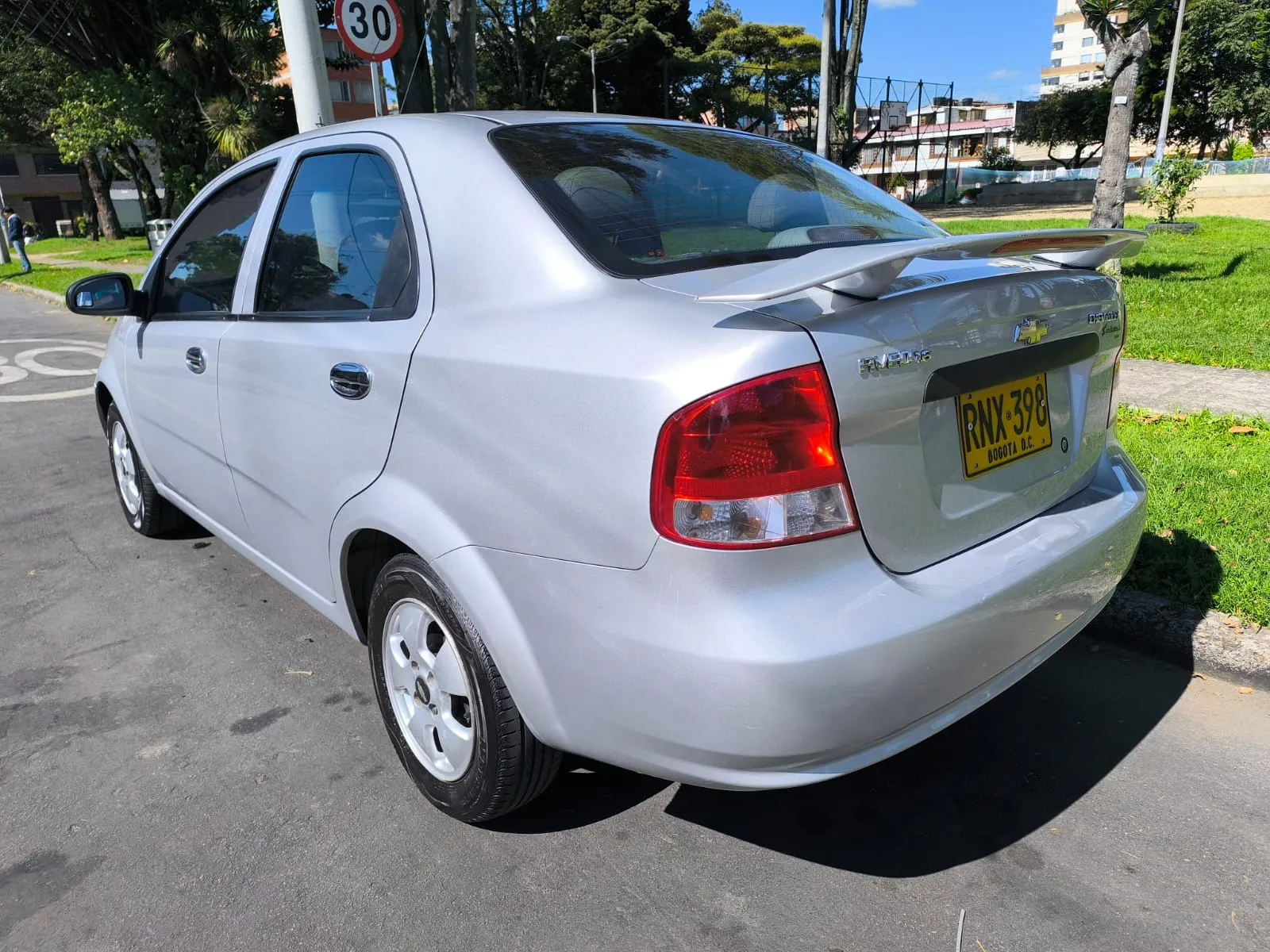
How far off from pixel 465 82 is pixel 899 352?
960 centimetres

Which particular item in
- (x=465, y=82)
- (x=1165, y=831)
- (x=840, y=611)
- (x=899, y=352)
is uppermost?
(x=465, y=82)

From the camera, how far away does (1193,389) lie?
5.76m

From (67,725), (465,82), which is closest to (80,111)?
(465,82)

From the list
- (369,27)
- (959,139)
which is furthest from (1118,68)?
(959,139)

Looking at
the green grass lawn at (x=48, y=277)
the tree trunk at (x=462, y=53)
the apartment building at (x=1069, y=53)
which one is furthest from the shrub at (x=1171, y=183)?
the apartment building at (x=1069, y=53)

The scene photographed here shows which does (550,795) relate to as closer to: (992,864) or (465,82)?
(992,864)

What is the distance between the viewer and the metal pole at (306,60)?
630cm

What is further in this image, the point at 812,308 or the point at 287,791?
the point at 287,791

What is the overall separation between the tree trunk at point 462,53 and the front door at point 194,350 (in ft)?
23.8

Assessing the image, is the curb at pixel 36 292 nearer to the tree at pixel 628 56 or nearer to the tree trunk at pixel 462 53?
the tree trunk at pixel 462 53

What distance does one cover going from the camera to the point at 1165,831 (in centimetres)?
224

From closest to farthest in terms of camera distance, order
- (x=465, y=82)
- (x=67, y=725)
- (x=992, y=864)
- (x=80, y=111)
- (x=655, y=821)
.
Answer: (x=992, y=864) < (x=655, y=821) < (x=67, y=725) < (x=465, y=82) < (x=80, y=111)

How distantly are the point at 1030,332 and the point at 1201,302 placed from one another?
26.3 feet

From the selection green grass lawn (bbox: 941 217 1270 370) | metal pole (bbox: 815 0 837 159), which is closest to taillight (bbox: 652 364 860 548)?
green grass lawn (bbox: 941 217 1270 370)
